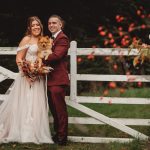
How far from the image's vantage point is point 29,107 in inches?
369

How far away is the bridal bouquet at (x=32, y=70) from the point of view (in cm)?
899

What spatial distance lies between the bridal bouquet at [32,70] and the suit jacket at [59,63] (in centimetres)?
12

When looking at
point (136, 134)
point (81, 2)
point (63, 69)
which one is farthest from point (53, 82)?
point (81, 2)

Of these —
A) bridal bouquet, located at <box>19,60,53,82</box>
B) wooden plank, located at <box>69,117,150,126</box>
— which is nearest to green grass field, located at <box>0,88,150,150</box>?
wooden plank, located at <box>69,117,150,126</box>

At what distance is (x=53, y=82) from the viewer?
359 inches

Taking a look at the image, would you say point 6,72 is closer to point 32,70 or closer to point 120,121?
point 32,70

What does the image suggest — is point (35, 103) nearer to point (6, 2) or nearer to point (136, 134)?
point (136, 134)

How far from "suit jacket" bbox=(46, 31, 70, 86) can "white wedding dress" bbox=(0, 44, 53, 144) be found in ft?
1.16

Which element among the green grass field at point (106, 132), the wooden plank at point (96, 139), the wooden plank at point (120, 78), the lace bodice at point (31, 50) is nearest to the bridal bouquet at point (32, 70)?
the lace bodice at point (31, 50)

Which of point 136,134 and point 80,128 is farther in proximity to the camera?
point 80,128

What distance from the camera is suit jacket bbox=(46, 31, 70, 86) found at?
9016 millimetres

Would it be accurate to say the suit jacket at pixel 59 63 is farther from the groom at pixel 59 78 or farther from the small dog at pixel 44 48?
the small dog at pixel 44 48

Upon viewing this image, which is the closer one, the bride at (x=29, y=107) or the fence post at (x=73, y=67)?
the bride at (x=29, y=107)

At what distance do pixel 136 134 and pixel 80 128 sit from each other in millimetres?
1226
